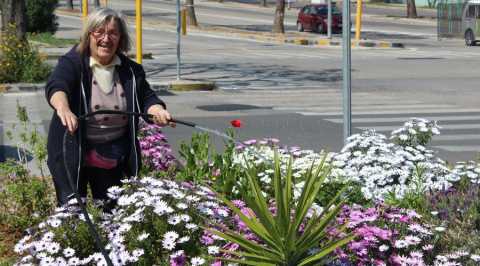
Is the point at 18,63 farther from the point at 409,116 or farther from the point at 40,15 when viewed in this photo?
the point at 40,15

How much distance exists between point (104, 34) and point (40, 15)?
32.6 metres

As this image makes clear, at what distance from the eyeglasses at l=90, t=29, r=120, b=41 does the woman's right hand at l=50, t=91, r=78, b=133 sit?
0.34 metres

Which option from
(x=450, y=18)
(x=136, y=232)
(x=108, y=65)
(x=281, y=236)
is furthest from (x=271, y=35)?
(x=281, y=236)

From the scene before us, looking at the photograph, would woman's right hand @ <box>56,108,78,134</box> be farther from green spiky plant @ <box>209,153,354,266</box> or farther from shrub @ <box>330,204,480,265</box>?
shrub @ <box>330,204,480,265</box>

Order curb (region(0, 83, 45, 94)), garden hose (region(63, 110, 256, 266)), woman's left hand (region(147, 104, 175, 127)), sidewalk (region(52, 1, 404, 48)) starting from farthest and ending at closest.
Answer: sidewalk (region(52, 1, 404, 48)) → curb (region(0, 83, 45, 94)) → woman's left hand (region(147, 104, 175, 127)) → garden hose (region(63, 110, 256, 266))

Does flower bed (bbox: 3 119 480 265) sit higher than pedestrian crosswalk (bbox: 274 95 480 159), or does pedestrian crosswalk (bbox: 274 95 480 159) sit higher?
flower bed (bbox: 3 119 480 265)

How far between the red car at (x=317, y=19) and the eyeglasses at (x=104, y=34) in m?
41.7

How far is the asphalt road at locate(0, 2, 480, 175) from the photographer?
45.0ft

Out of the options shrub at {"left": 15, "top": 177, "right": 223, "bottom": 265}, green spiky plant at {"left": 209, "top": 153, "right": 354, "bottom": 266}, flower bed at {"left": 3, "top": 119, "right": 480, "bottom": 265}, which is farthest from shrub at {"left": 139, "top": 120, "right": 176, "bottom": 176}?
green spiky plant at {"left": 209, "top": 153, "right": 354, "bottom": 266}

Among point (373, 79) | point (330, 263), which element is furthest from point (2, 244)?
point (373, 79)

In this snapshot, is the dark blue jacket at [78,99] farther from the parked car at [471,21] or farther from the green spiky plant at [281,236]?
the parked car at [471,21]

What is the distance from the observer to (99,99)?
5.07m

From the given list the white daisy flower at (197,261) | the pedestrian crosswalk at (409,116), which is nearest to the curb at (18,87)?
the pedestrian crosswalk at (409,116)

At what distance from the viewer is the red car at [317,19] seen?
4678cm
